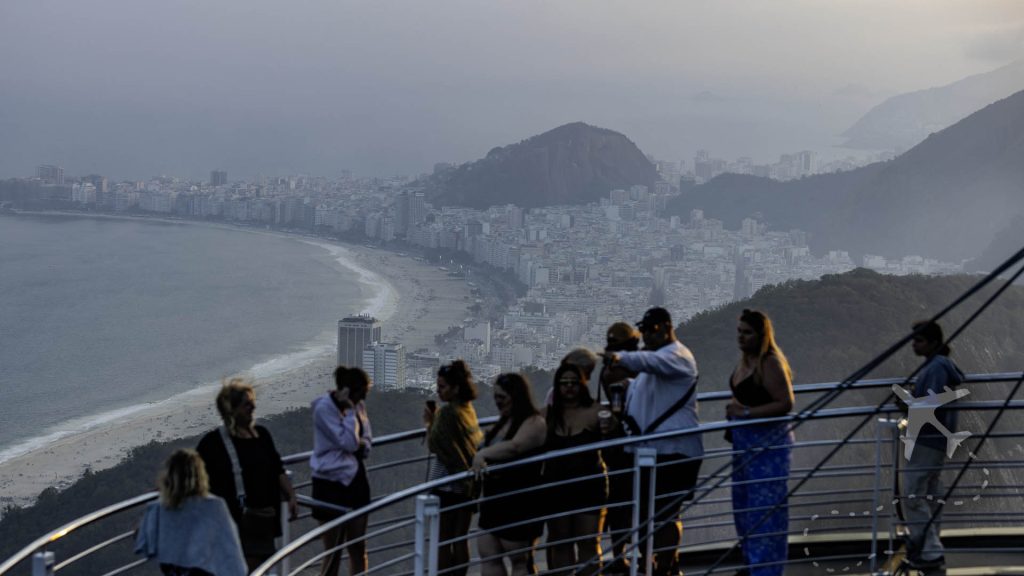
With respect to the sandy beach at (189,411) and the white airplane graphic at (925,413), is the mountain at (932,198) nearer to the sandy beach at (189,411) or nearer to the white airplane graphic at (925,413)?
the sandy beach at (189,411)

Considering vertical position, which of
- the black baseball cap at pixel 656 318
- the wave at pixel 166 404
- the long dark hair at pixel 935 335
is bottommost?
the wave at pixel 166 404

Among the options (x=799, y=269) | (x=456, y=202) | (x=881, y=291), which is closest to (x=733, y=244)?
(x=799, y=269)

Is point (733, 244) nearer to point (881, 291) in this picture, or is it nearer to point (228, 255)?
point (228, 255)

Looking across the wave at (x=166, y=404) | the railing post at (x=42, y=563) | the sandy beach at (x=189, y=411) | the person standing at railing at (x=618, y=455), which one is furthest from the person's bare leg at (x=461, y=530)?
the wave at (x=166, y=404)

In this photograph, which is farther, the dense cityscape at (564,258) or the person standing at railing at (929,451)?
the dense cityscape at (564,258)

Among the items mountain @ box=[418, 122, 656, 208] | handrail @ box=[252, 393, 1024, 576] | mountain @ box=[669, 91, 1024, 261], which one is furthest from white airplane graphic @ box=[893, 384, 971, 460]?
mountain @ box=[418, 122, 656, 208]

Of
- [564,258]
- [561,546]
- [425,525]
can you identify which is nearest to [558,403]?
[561,546]
